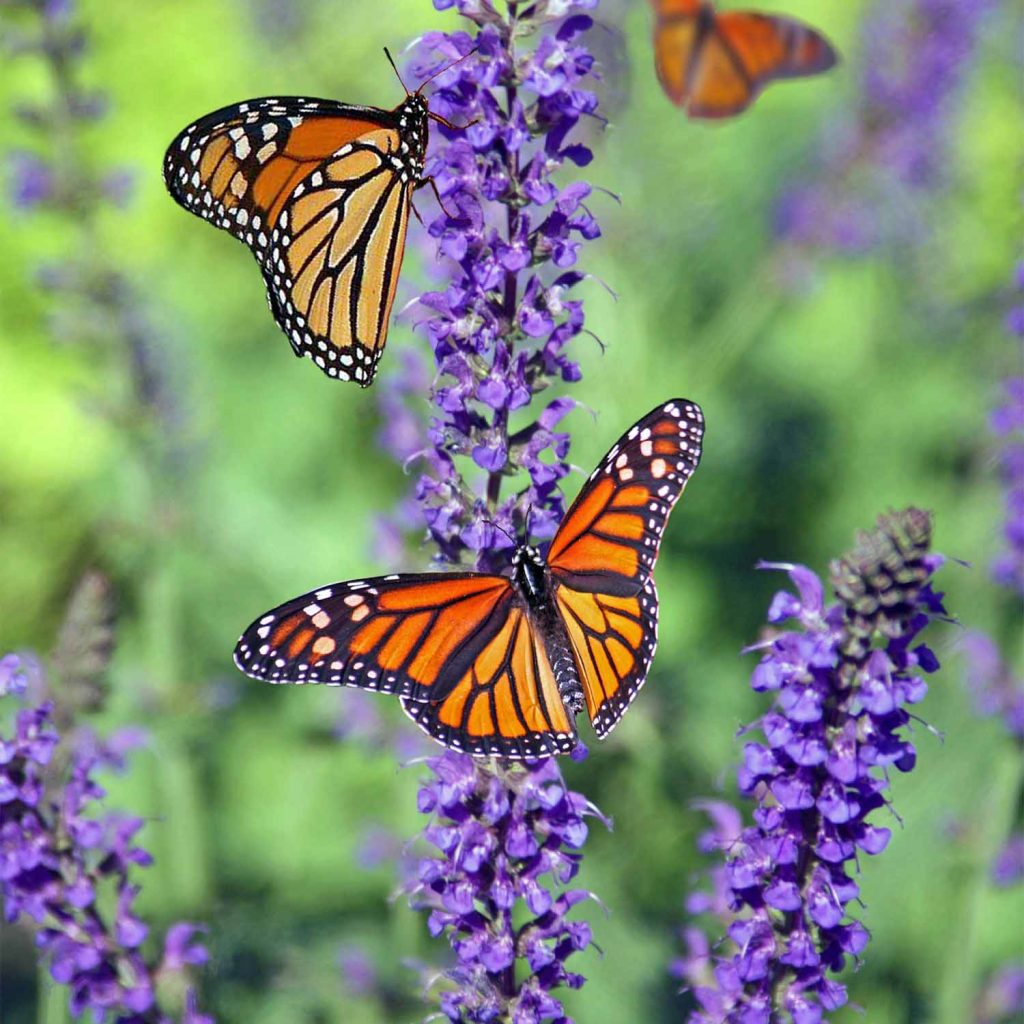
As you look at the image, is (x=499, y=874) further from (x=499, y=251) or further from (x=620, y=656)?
(x=499, y=251)

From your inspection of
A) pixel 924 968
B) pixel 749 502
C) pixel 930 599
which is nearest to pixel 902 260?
pixel 749 502

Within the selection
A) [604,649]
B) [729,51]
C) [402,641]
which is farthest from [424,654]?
[729,51]

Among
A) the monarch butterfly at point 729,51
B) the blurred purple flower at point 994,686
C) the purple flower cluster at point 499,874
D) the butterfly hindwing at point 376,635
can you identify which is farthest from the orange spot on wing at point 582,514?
the monarch butterfly at point 729,51

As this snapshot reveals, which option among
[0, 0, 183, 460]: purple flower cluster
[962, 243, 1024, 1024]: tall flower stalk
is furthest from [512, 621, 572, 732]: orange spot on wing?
[0, 0, 183, 460]: purple flower cluster

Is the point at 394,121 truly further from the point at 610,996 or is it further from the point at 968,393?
the point at 968,393

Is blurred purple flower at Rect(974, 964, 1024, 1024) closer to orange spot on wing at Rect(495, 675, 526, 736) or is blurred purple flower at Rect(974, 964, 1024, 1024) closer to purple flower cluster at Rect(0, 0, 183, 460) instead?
orange spot on wing at Rect(495, 675, 526, 736)

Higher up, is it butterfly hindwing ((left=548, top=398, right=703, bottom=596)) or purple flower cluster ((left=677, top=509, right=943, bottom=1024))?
butterfly hindwing ((left=548, top=398, right=703, bottom=596))
